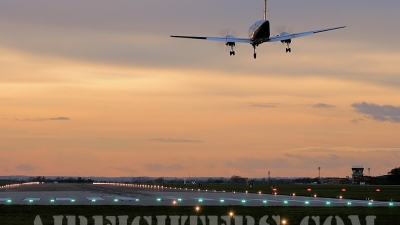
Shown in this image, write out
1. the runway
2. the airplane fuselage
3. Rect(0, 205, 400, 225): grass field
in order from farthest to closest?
the airplane fuselage
the runway
Rect(0, 205, 400, 225): grass field

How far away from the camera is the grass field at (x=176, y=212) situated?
48875 mm

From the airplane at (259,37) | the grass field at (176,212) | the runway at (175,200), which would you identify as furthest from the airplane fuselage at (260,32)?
the grass field at (176,212)

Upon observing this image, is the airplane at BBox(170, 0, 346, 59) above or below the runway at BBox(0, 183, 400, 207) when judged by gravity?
above

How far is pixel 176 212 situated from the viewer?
55125 millimetres

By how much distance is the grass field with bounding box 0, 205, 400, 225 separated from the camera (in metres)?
48.9

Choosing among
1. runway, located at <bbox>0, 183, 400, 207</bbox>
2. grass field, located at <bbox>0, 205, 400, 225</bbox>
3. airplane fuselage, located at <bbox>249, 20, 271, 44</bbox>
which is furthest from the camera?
airplane fuselage, located at <bbox>249, 20, 271, 44</bbox>

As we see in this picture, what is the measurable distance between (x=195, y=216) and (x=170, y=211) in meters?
5.67

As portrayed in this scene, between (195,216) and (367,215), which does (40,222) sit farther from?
(367,215)

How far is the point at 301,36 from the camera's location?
8588 centimetres

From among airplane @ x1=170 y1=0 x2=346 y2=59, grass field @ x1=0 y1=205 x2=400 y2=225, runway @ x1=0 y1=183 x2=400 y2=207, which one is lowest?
grass field @ x1=0 y1=205 x2=400 y2=225

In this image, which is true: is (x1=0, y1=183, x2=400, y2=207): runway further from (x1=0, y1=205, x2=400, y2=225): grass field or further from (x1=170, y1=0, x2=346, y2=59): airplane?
(x1=170, y1=0, x2=346, y2=59): airplane

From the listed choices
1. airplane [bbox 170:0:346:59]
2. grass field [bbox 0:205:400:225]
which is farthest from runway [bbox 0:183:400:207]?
airplane [bbox 170:0:346:59]

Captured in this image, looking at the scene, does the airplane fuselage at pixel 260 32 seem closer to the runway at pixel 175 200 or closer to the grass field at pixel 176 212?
the runway at pixel 175 200

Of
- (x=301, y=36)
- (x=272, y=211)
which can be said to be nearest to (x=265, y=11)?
(x=301, y=36)
